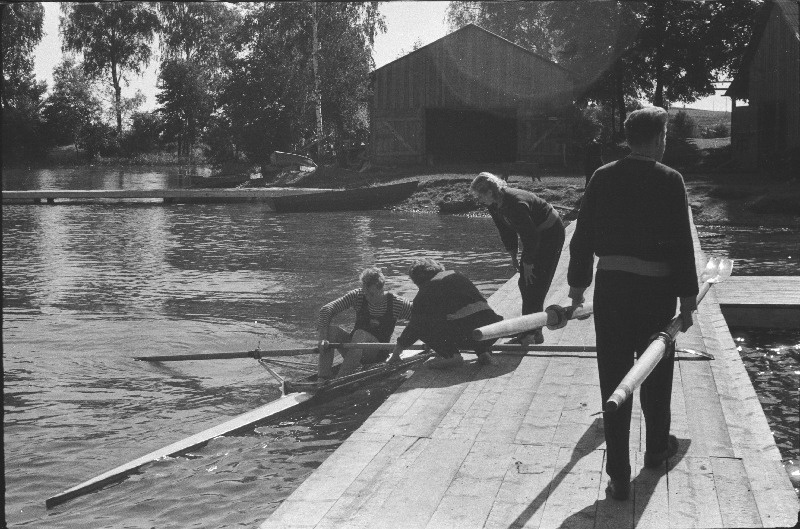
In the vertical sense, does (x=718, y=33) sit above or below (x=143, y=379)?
above

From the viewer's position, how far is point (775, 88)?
2875 cm

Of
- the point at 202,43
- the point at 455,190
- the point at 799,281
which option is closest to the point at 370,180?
the point at 455,190

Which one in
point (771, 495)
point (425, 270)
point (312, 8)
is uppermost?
point (312, 8)

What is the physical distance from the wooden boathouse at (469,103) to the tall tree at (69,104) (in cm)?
2355

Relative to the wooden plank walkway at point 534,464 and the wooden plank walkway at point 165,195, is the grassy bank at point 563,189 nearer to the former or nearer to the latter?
the wooden plank walkway at point 165,195

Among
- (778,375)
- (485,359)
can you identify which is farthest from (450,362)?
(778,375)

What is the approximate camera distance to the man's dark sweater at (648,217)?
4.04 m

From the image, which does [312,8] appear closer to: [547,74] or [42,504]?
[547,74]

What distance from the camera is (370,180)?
118 ft

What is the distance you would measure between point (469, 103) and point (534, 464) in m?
32.3

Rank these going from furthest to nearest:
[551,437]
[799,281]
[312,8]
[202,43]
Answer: [202,43], [312,8], [799,281], [551,437]

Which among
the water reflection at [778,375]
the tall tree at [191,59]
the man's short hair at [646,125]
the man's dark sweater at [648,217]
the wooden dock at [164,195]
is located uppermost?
the tall tree at [191,59]

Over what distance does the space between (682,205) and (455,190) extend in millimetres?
27203

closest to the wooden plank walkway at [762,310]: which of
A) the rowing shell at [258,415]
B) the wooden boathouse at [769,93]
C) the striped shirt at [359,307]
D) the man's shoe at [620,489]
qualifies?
the striped shirt at [359,307]
